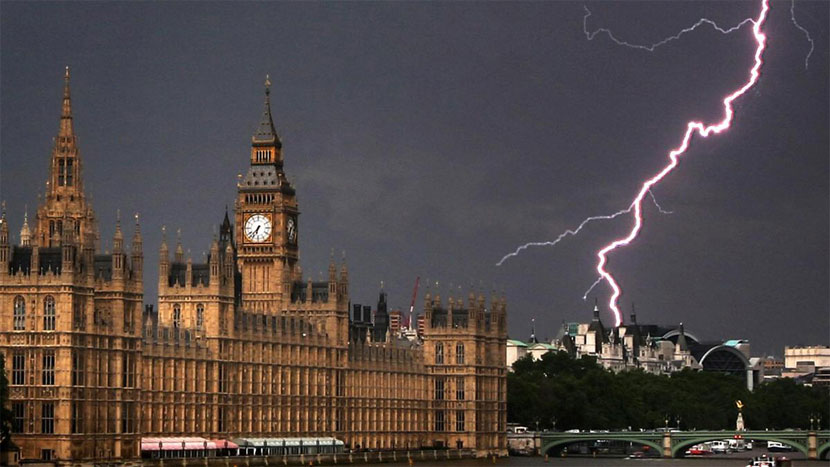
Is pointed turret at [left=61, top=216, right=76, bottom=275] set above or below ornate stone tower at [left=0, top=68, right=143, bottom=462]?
above

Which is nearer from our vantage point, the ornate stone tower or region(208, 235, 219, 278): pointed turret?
the ornate stone tower

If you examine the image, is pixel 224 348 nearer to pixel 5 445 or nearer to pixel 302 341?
pixel 302 341

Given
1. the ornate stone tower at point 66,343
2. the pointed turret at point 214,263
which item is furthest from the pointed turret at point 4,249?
the pointed turret at point 214,263

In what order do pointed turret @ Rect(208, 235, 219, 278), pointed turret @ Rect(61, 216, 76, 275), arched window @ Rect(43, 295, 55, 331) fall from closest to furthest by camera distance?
1. pointed turret @ Rect(61, 216, 76, 275)
2. arched window @ Rect(43, 295, 55, 331)
3. pointed turret @ Rect(208, 235, 219, 278)

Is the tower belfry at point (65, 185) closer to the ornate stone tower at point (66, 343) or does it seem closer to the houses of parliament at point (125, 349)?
the houses of parliament at point (125, 349)

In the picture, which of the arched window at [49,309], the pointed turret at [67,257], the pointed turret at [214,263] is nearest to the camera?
the pointed turret at [67,257]

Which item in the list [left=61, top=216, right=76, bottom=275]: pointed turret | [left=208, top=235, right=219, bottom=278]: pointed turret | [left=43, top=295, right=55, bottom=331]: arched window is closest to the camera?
[left=61, top=216, right=76, bottom=275]: pointed turret

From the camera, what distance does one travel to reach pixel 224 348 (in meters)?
181

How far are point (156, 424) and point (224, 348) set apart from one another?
13.8 meters

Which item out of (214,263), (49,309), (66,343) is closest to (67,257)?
(49,309)

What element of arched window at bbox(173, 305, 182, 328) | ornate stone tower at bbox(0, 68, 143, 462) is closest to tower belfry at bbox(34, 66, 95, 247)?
arched window at bbox(173, 305, 182, 328)

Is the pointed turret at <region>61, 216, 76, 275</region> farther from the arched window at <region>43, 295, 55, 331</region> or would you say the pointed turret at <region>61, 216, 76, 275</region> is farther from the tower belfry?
the tower belfry

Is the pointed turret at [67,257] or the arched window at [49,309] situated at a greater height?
the pointed turret at [67,257]

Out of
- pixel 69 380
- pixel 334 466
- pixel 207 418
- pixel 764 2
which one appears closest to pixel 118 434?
pixel 69 380
